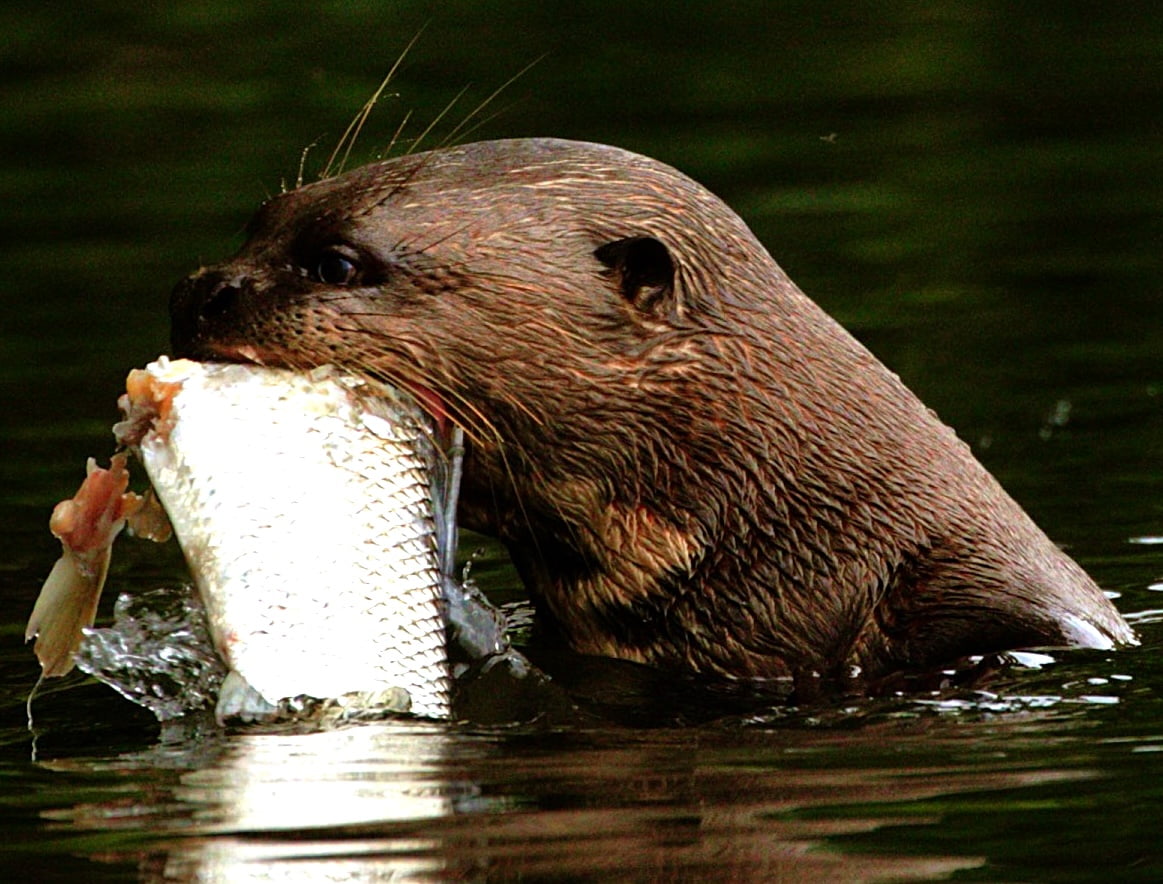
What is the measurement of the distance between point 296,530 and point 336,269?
1.97ft

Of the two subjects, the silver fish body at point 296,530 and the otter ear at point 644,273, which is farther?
the otter ear at point 644,273

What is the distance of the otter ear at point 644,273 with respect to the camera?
17.6ft

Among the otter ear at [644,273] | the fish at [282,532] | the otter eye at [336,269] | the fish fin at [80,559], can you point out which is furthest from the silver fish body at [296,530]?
the otter ear at [644,273]

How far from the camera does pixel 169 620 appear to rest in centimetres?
568

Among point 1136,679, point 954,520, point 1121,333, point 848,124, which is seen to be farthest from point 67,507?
point 848,124

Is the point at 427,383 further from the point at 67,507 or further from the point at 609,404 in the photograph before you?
the point at 67,507

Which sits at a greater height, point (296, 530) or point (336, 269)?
point (336, 269)

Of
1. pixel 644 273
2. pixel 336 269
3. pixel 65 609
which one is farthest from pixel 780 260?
pixel 65 609

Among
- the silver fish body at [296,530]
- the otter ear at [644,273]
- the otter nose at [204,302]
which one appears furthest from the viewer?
the otter ear at [644,273]

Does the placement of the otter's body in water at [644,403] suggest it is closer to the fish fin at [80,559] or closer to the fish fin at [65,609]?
the fish fin at [80,559]

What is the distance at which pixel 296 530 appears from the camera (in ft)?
16.3

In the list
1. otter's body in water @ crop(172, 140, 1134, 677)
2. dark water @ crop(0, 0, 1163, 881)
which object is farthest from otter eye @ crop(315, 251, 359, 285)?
dark water @ crop(0, 0, 1163, 881)

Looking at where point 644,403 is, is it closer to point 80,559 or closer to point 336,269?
point 336,269

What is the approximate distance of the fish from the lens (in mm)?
4895
